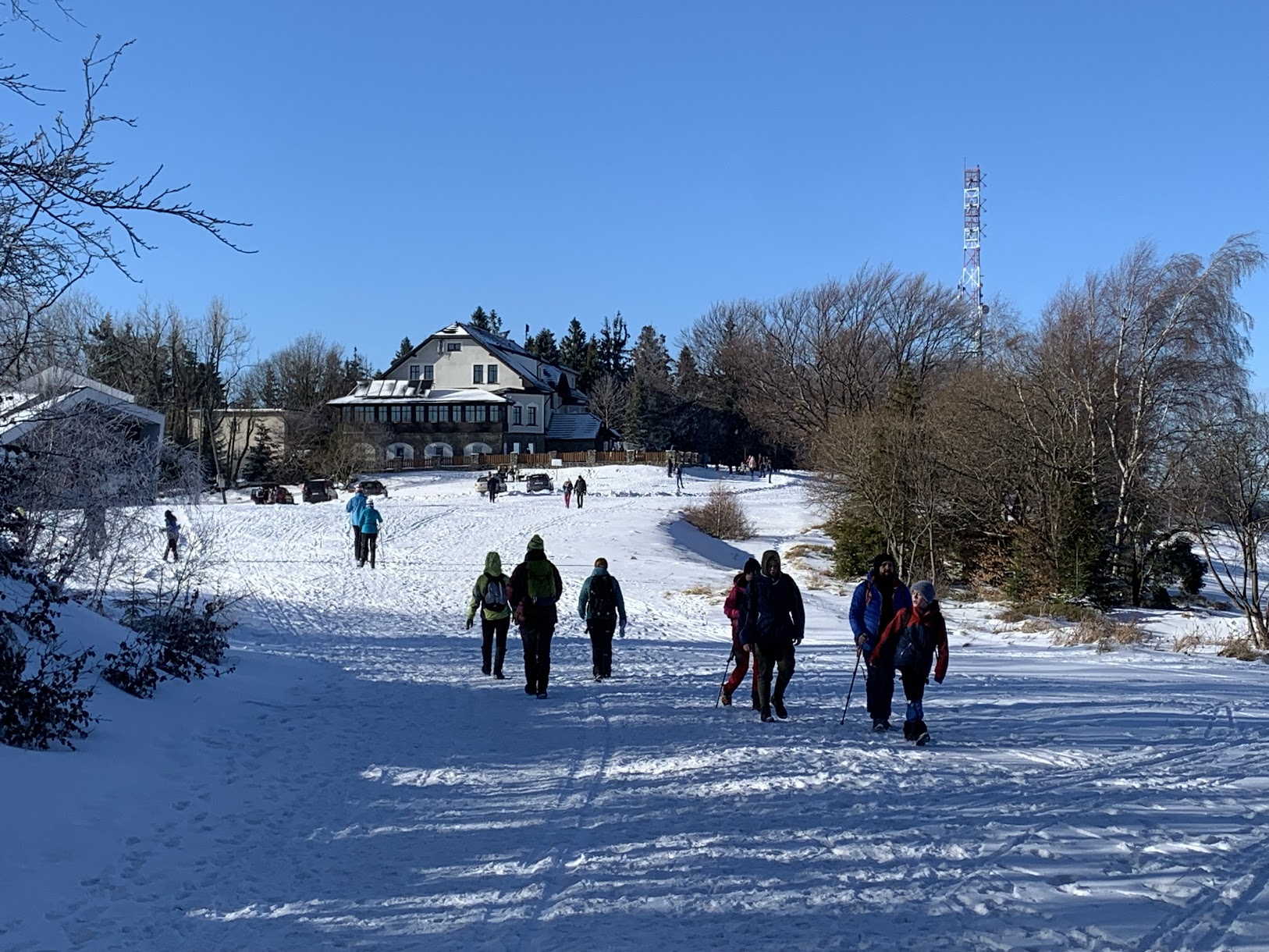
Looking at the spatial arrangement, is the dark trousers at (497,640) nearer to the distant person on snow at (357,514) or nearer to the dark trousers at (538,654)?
the dark trousers at (538,654)

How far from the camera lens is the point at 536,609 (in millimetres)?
11258

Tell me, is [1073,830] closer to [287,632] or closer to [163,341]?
[287,632]

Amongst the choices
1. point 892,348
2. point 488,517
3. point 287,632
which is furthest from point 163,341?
point 287,632

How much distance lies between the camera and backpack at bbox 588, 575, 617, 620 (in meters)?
12.1

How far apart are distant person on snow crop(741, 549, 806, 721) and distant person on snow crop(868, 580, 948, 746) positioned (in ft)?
3.36

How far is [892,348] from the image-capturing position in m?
71.5

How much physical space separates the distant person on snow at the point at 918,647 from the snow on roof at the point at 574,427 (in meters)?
72.5

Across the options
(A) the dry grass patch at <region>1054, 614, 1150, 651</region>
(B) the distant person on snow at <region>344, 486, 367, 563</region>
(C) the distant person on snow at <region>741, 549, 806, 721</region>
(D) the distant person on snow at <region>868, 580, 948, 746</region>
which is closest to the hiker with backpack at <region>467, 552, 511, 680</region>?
(C) the distant person on snow at <region>741, 549, 806, 721</region>

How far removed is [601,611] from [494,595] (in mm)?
1308

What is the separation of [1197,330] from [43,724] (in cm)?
3091

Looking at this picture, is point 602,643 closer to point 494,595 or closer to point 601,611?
point 601,611

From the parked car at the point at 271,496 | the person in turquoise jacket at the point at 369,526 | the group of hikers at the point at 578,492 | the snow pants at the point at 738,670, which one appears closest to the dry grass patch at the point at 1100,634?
the snow pants at the point at 738,670

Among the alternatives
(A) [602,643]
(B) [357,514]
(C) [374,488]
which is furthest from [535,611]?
(C) [374,488]

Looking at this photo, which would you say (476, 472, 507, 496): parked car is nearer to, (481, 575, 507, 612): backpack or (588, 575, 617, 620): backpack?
(481, 575, 507, 612): backpack
